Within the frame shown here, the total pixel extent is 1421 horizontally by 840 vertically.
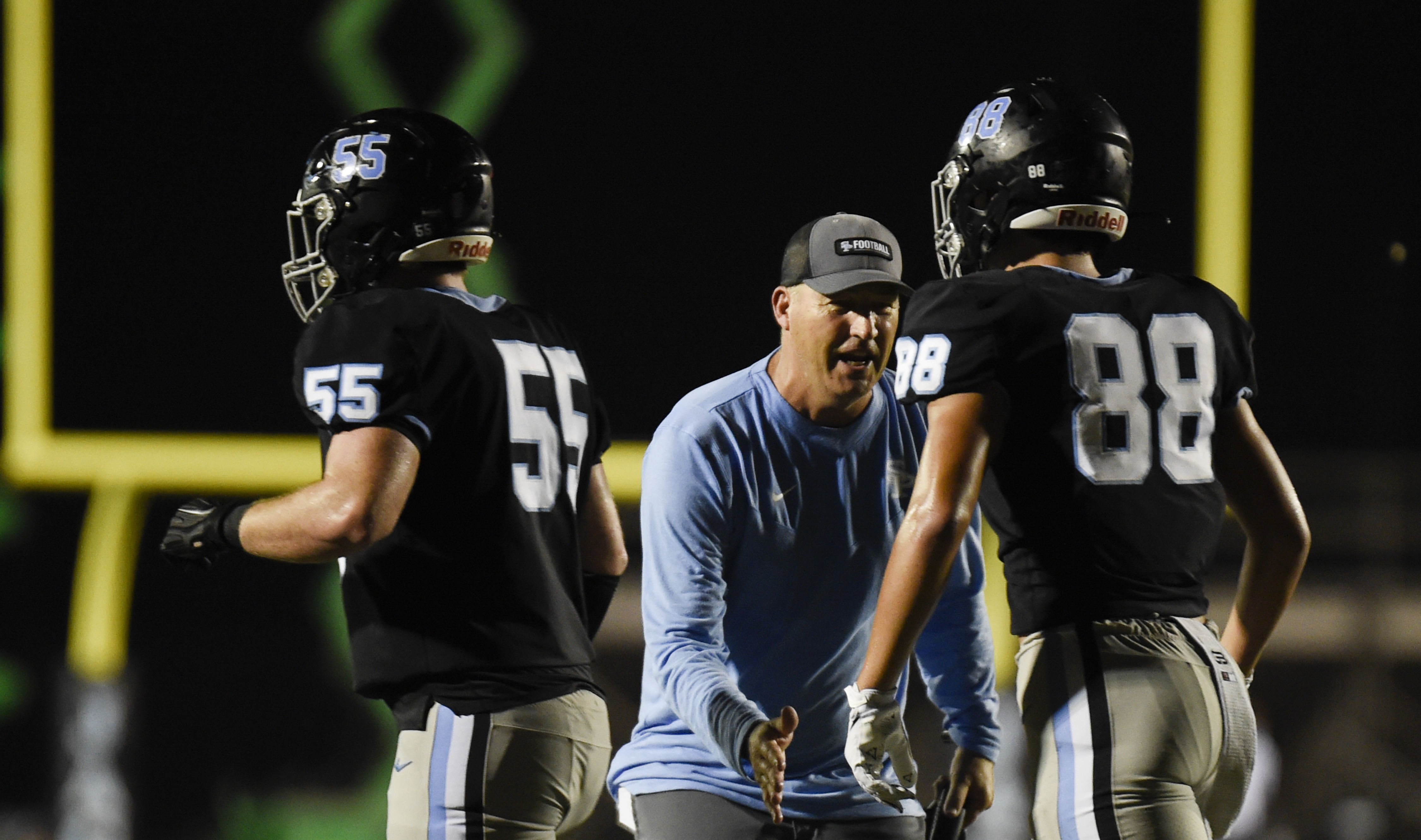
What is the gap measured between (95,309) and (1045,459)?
10.0 ft

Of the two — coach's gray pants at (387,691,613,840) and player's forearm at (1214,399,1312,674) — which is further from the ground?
player's forearm at (1214,399,1312,674)

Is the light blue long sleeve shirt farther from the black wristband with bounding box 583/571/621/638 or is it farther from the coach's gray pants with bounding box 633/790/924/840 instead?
the black wristband with bounding box 583/571/621/638

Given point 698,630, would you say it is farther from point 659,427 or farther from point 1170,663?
point 1170,663

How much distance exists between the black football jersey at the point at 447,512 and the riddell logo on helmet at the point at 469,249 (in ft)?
0.53

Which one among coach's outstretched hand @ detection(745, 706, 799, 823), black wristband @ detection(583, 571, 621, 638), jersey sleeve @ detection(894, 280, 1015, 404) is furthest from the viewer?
black wristband @ detection(583, 571, 621, 638)

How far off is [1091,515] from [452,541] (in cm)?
86

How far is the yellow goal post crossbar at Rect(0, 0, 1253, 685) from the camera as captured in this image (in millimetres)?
4137

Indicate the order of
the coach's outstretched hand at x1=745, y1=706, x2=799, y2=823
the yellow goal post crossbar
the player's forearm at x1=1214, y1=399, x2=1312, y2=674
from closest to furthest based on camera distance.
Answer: the coach's outstretched hand at x1=745, y1=706, x2=799, y2=823, the player's forearm at x1=1214, y1=399, x2=1312, y2=674, the yellow goal post crossbar

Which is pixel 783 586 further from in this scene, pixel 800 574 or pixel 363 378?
pixel 363 378

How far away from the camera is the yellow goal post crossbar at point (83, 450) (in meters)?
4.14

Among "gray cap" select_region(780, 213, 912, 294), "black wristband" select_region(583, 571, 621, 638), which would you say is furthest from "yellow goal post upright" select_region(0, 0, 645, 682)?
"gray cap" select_region(780, 213, 912, 294)

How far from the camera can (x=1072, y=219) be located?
2252 millimetres

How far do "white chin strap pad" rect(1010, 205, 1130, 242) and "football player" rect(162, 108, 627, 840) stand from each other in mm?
717

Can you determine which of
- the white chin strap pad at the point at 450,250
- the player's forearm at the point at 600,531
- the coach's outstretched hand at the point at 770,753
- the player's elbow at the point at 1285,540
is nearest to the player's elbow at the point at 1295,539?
the player's elbow at the point at 1285,540
